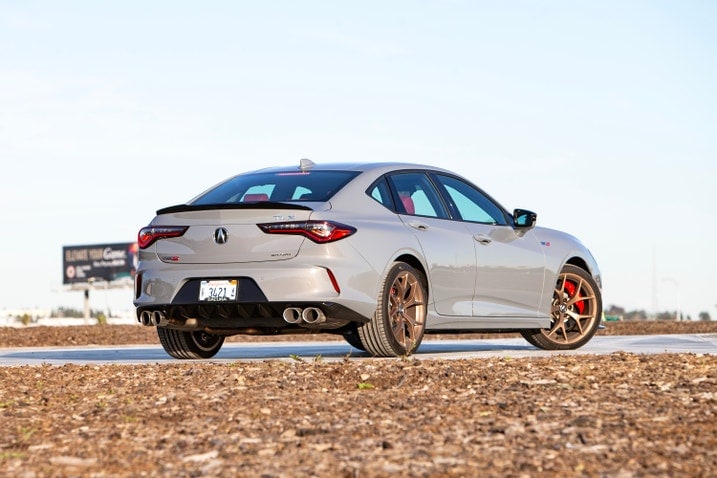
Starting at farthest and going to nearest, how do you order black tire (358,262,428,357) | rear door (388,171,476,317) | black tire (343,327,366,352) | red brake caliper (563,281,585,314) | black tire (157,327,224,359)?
red brake caliper (563,281,585,314) < black tire (157,327,224,359) < rear door (388,171,476,317) < black tire (343,327,366,352) < black tire (358,262,428,357)

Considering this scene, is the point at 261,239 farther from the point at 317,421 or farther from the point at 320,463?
the point at 320,463

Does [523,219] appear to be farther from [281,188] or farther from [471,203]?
[281,188]

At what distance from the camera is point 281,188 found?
10.8 metres

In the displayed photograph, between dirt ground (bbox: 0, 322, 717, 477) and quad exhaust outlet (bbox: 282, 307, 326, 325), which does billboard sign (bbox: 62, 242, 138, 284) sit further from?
dirt ground (bbox: 0, 322, 717, 477)

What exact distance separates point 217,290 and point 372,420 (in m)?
3.93

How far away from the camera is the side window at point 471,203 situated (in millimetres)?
11797

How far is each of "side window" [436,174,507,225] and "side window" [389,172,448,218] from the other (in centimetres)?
28

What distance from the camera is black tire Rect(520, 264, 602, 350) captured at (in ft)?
42.0

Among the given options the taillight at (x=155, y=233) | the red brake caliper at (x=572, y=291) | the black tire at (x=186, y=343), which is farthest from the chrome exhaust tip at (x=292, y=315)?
the red brake caliper at (x=572, y=291)

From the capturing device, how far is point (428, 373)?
8.32 m

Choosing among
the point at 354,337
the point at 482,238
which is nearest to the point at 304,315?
the point at 354,337

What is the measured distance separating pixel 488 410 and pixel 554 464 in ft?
4.39

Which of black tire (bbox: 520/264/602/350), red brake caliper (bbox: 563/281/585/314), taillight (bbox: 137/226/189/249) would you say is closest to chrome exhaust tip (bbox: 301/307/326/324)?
taillight (bbox: 137/226/189/249)

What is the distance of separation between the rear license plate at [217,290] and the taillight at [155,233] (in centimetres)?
52
